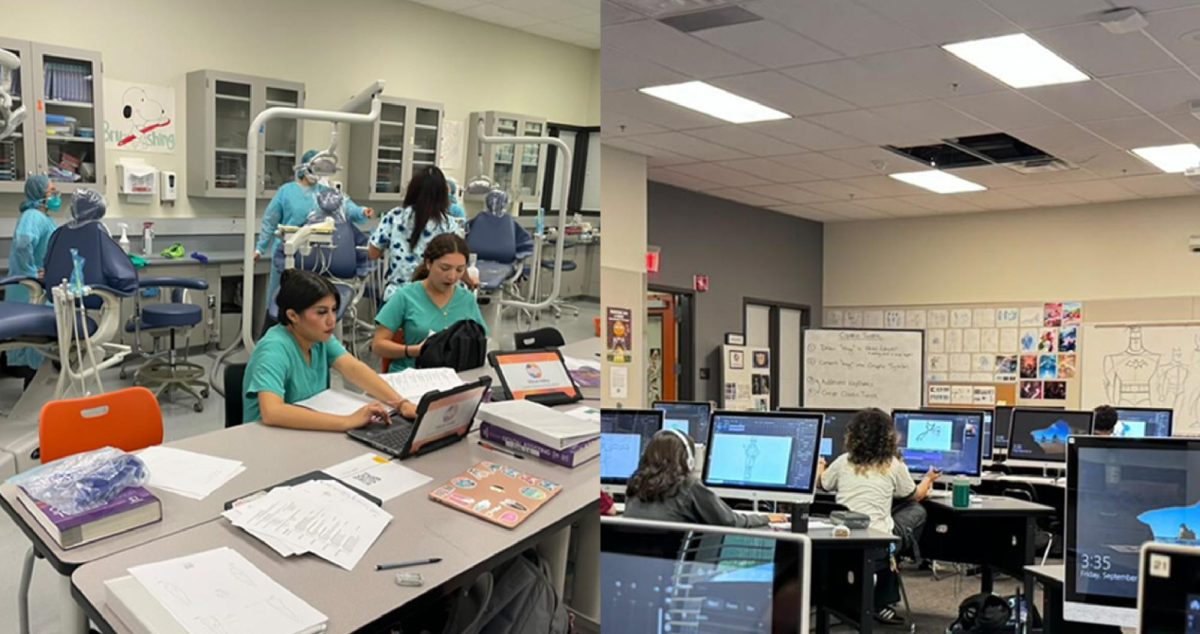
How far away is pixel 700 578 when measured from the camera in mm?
751

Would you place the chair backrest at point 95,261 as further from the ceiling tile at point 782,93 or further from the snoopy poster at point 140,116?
the ceiling tile at point 782,93

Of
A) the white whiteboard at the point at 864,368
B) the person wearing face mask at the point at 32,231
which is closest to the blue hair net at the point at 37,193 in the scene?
the person wearing face mask at the point at 32,231

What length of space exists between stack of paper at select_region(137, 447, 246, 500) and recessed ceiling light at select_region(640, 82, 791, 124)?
2.46 metres

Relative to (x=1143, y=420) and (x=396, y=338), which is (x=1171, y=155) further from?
(x=396, y=338)

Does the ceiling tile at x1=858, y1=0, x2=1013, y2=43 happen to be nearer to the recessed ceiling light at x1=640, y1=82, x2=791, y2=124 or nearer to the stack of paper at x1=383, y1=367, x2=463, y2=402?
the recessed ceiling light at x1=640, y1=82, x2=791, y2=124

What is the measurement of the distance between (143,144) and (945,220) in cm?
449

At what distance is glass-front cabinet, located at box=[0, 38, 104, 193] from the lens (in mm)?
426

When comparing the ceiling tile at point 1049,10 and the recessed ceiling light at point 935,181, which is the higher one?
the ceiling tile at point 1049,10

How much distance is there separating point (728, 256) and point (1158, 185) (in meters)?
1.67

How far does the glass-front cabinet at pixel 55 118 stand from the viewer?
426 mm

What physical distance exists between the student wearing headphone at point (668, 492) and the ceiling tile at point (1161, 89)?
2.79m

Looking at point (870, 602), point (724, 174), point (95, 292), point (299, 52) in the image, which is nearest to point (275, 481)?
point (95, 292)

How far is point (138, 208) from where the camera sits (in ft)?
1.50

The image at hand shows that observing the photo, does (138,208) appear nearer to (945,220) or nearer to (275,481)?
(275,481)
